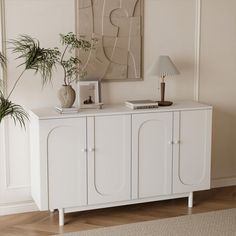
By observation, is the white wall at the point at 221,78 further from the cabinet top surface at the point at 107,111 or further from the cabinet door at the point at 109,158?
the cabinet door at the point at 109,158

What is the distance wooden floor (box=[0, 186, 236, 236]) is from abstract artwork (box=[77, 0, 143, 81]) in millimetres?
1090

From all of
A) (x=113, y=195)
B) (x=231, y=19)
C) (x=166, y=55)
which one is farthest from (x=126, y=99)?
(x=231, y=19)

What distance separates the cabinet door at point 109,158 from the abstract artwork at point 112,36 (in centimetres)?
52

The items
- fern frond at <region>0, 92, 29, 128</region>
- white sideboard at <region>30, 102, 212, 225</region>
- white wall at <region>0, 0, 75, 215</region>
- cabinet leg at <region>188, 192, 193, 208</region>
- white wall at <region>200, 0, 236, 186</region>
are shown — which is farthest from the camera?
white wall at <region>200, 0, 236, 186</region>

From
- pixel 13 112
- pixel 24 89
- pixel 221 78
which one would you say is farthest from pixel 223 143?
pixel 13 112

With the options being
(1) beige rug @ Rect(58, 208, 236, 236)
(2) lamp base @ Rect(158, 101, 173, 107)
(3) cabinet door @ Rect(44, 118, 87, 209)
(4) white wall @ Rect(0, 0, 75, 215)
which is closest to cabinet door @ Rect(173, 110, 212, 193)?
(2) lamp base @ Rect(158, 101, 173, 107)

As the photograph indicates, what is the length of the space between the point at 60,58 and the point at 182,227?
160 centimetres

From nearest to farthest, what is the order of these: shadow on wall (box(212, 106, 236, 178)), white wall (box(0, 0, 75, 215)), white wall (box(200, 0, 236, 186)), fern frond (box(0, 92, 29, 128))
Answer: fern frond (box(0, 92, 29, 128)) < white wall (box(0, 0, 75, 215)) < white wall (box(200, 0, 236, 186)) < shadow on wall (box(212, 106, 236, 178))

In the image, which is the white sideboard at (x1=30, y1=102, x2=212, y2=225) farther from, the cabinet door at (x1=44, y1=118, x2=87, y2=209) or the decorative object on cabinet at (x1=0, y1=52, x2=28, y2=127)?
the decorative object on cabinet at (x1=0, y1=52, x2=28, y2=127)

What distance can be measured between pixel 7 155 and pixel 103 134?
2.62 feet

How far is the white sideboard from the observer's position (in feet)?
11.9

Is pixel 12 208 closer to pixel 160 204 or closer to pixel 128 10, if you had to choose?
pixel 160 204

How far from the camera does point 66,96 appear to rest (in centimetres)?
372

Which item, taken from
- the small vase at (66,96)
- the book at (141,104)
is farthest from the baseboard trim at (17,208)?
the book at (141,104)
